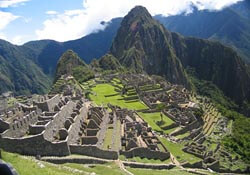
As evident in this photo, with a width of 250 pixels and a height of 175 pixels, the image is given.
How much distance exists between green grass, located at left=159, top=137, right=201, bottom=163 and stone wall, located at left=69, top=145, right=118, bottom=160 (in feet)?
43.1

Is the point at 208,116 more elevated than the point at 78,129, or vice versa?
the point at 78,129

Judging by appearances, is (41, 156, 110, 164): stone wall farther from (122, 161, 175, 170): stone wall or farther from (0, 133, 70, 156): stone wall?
(122, 161, 175, 170): stone wall

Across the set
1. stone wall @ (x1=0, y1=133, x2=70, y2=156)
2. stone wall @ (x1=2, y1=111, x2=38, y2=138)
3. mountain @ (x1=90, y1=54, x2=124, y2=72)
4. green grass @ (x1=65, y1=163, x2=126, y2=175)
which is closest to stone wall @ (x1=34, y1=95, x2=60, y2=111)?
stone wall @ (x1=2, y1=111, x2=38, y2=138)

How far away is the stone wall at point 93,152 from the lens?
3164 centimetres

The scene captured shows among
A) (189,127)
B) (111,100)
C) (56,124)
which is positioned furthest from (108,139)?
(111,100)

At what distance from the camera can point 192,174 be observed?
1423 inches

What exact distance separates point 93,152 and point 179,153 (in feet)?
57.2

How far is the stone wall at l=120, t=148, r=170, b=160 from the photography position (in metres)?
36.6

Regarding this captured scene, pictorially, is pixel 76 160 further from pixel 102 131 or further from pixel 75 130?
pixel 102 131

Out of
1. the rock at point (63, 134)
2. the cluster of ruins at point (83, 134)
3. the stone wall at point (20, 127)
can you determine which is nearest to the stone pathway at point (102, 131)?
the cluster of ruins at point (83, 134)

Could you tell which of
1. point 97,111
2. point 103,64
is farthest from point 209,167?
point 103,64

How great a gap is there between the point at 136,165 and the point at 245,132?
4804 centimetres

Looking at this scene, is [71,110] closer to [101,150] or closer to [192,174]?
[101,150]

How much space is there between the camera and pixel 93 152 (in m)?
32.4
